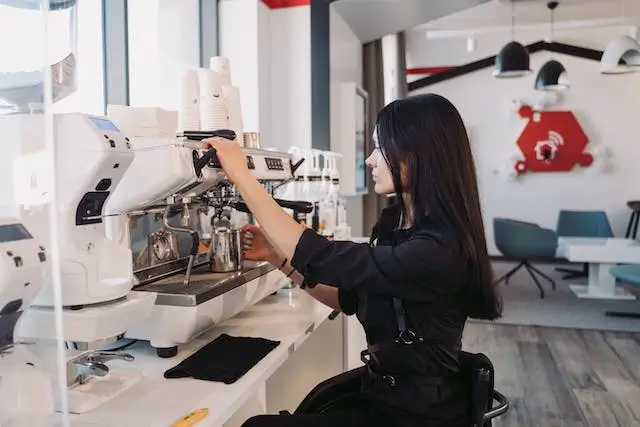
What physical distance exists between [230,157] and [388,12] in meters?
3.10

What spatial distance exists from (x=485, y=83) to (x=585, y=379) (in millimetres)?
5114

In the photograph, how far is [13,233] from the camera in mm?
938

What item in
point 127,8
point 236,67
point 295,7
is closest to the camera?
point 127,8

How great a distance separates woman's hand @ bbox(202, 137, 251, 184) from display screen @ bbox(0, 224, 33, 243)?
1.78ft

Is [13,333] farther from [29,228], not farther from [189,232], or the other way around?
[189,232]

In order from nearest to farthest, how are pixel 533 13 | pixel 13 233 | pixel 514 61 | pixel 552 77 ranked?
pixel 13 233 < pixel 514 61 < pixel 552 77 < pixel 533 13

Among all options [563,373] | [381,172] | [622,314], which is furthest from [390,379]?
[622,314]

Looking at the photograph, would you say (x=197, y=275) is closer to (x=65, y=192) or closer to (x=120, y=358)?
(x=120, y=358)

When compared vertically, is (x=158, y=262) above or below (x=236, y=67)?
below

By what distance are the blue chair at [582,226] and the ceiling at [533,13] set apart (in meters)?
2.26

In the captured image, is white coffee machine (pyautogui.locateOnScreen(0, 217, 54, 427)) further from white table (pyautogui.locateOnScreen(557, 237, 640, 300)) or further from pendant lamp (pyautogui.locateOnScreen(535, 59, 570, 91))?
pendant lamp (pyautogui.locateOnScreen(535, 59, 570, 91))

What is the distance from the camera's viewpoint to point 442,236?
1333 mm

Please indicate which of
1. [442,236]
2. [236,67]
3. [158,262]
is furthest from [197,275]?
[236,67]

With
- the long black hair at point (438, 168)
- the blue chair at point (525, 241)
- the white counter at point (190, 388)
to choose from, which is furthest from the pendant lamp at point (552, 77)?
the long black hair at point (438, 168)
